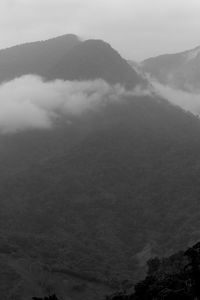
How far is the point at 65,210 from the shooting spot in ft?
644

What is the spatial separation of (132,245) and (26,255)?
121 feet

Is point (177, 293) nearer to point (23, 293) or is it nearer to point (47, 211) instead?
point (23, 293)

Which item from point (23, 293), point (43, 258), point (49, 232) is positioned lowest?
point (23, 293)

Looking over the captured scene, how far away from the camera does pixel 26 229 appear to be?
7274 inches

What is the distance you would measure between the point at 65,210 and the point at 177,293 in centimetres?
13407

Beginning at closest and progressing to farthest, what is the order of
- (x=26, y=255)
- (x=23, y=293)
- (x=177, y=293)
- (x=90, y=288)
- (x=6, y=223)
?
(x=177, y=293) < (x=23, y=293) < (x=90, y=288) < (x=26, y=255) < (x=6, y=223)

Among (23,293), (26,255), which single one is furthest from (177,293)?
(26,255)

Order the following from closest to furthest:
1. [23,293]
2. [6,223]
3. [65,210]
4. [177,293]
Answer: [177,293]
[23,293]
[6,223]
[65,210]

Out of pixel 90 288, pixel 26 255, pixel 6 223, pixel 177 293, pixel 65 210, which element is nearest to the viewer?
pixel 177 293

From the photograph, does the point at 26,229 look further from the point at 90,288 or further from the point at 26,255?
the point at 90,288

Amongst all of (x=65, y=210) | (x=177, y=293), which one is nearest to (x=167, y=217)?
(x=65, y=210)

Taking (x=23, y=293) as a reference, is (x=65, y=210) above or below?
above

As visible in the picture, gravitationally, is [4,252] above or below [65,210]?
below

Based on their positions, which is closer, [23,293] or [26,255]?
[23,293]
